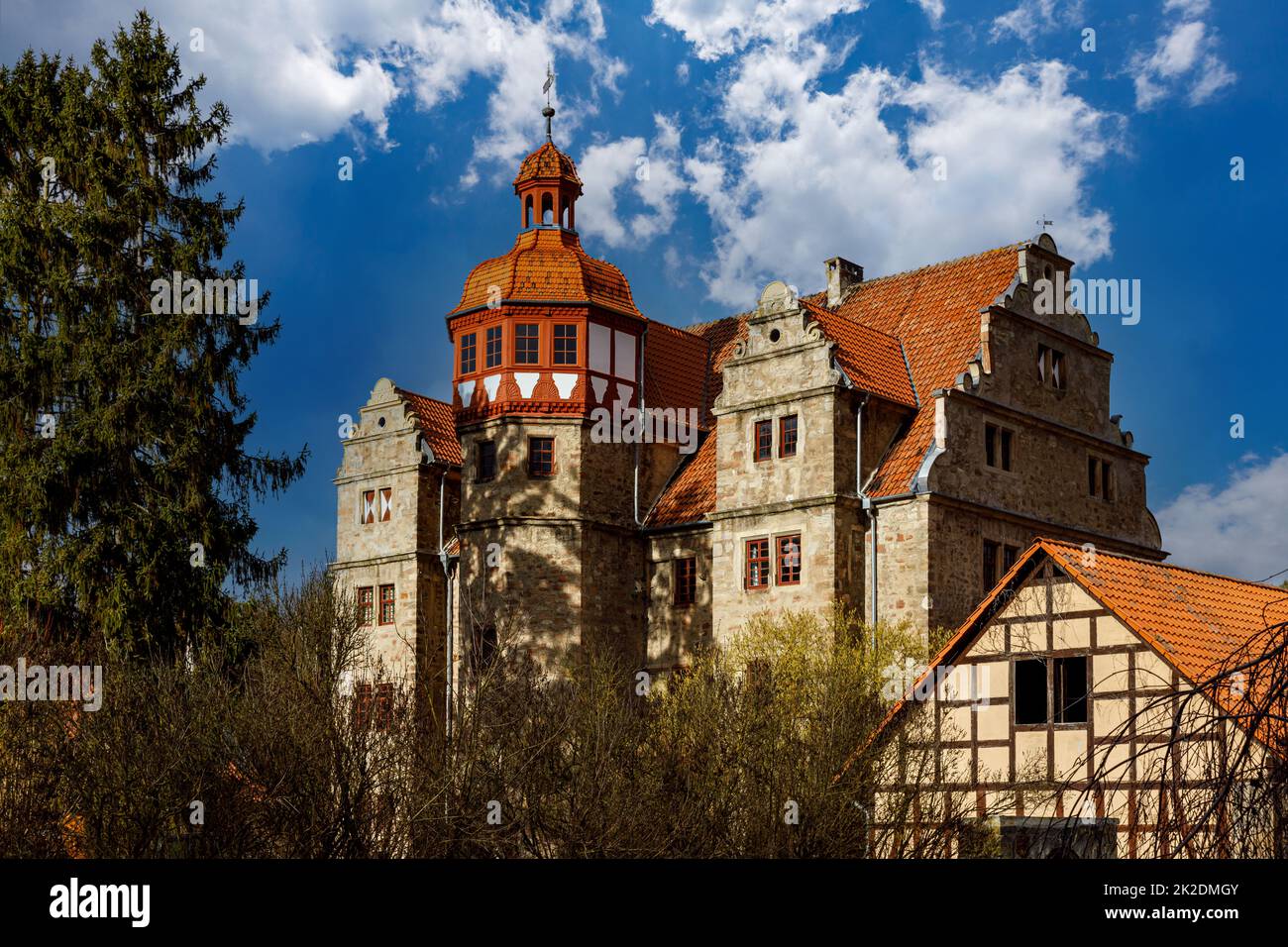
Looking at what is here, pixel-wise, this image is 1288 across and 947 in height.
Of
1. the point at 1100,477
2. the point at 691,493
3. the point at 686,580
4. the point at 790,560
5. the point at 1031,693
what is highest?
the point at 1100,477

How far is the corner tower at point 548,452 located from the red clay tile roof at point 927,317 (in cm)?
563

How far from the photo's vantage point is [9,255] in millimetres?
27719

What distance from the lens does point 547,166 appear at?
38.6 m

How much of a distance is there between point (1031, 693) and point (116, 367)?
16.0 metres

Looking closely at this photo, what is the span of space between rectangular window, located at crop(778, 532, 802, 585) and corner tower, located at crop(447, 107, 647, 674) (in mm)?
4758

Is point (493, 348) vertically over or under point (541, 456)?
over

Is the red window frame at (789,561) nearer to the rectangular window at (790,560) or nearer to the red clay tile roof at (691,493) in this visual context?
the rectangular window at (790,560)

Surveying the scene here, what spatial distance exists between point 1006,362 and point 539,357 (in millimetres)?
10163

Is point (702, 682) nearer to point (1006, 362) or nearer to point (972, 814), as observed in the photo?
point (972, 814)

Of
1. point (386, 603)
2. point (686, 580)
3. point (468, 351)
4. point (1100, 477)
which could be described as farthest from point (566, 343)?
point (1100, 477)

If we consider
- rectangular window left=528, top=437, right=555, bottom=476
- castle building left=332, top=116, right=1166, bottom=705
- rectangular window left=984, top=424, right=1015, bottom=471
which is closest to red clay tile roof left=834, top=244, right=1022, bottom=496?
castle building left=332, top=116, right=1166, bottom=705

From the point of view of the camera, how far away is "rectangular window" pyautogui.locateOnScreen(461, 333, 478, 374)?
122 feet
